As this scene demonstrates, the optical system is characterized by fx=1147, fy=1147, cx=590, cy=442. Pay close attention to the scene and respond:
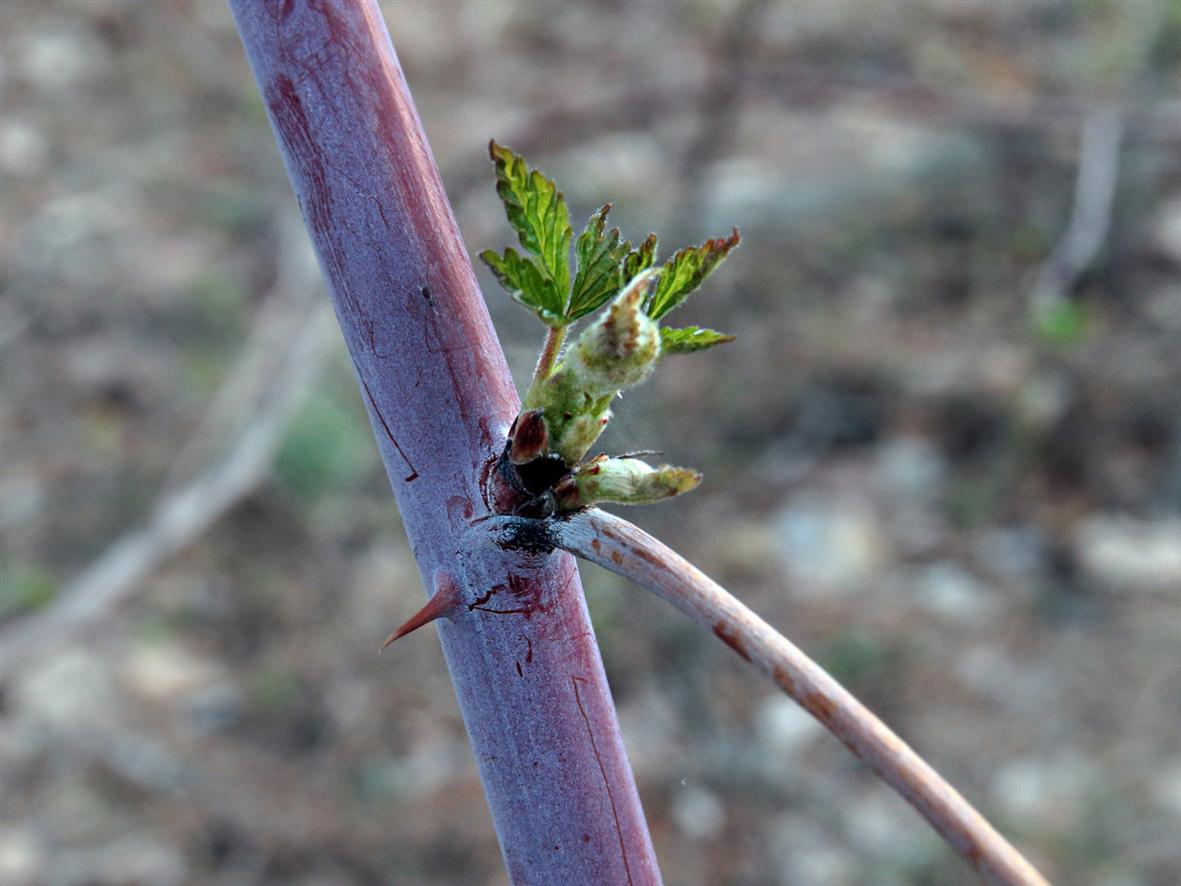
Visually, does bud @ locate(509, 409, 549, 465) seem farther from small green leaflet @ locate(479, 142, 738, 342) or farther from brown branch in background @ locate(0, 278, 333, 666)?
brown branch in background @ locate(0, 278, 333, 666)

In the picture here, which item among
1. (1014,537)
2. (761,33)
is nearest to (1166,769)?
(1014,537)

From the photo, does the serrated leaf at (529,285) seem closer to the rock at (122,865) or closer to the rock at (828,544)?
the rock at (122,865)

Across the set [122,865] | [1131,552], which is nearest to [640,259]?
[122,865]

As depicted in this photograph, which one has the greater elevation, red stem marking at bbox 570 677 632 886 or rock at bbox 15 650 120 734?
rock at bbox 15 650 120 734

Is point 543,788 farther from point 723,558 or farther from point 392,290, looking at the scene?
point 723,558

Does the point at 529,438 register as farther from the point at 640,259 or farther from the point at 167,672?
the point at 167,672

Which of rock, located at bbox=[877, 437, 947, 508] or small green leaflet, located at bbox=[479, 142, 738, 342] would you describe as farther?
rock, located at bbox=[877, 437, 947, 508]

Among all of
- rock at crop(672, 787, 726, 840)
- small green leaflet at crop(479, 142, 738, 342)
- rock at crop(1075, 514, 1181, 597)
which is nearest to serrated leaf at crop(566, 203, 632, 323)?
small green leaflet at crop(479, 142, 738, 342)
